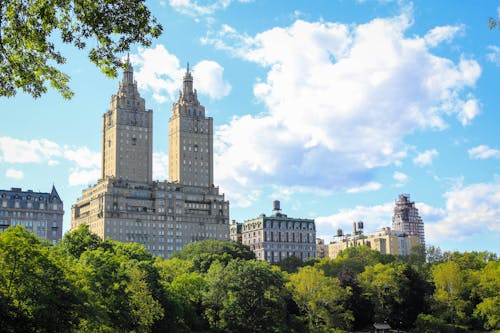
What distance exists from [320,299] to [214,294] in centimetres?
1795

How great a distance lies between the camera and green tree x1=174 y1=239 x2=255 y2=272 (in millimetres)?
136000

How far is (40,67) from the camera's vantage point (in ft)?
87.4

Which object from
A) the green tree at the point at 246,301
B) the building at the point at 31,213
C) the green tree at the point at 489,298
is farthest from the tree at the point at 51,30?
the building at the point at 31,213

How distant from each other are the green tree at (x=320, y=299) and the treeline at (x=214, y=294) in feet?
0.54

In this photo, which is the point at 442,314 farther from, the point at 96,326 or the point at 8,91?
the point at 8,91

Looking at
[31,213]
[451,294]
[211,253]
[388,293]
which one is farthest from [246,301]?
[31,213]

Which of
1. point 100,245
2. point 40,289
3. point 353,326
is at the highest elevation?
point 100,245

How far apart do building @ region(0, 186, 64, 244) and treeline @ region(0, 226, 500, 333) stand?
68.9 m

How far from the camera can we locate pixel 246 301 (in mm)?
91938

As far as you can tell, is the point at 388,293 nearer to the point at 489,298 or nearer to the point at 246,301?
the point at 489,298

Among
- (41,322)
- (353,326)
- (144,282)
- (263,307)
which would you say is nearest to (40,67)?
(41,322)

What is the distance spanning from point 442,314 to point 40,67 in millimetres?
98585

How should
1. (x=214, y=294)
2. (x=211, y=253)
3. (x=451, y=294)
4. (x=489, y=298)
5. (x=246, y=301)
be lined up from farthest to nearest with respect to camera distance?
(x=211, y=253)
(x=451, y=294)
(x=489, y=298)
(x=214, y=294)
(x=246, y=301)

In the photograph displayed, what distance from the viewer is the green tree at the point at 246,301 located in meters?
91.1
